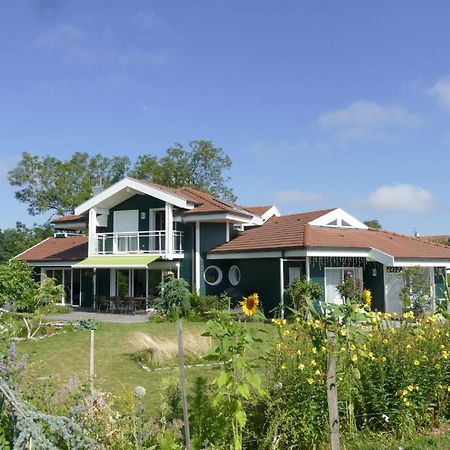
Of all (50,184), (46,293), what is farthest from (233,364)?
(50,184)

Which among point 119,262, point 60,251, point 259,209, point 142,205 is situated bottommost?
point 119,262

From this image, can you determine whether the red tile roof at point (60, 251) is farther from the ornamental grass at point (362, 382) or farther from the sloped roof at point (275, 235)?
the ornamental grass at point (362, 382)

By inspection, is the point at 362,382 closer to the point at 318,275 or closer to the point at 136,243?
the point at 318,275

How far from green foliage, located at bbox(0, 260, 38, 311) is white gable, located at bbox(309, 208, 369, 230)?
552 inches

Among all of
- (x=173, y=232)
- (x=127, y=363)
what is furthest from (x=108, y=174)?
(x=127, y=363)

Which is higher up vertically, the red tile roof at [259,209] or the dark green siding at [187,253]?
the red tile roof at [259,209]

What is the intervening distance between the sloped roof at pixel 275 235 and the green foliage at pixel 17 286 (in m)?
9.39

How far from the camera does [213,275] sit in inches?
1086

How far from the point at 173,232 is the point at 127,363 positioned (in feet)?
50.9

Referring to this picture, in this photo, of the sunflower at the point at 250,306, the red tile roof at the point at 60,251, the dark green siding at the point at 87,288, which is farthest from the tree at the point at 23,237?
the sunflower at the point at 250,306

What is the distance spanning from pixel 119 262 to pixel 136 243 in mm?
1886

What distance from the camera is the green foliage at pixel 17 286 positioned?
2130 centimetres

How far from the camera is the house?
24.4 m

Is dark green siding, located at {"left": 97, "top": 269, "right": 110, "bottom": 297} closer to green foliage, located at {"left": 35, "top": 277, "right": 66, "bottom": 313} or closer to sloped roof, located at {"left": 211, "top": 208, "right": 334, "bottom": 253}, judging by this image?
sloped roof, located at {"left": 211, "top": 208, "right": 334, "bottom": 253}
